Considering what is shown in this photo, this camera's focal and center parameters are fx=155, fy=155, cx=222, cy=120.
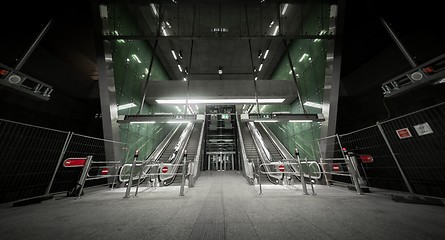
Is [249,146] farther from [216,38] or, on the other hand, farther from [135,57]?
[135,57]

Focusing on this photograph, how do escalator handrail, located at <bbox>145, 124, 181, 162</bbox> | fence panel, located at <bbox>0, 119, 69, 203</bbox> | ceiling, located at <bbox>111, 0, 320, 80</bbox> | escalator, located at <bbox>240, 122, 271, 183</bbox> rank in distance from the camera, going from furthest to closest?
escalator, located at <bbox>240, 122, 271, 183</bbox> → escalator handrail, located at <bbox>145, 124, 181, 162</bbox> → ceiling, located at <bbox>111, 0, 320, 80</bbox> → fence panel, located at <bbox>0, 119, 69, 203</bbox>

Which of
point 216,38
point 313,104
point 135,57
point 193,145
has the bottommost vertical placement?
point 193,145

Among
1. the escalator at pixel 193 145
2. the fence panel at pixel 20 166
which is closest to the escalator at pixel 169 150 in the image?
the escalator at pixel 193 145

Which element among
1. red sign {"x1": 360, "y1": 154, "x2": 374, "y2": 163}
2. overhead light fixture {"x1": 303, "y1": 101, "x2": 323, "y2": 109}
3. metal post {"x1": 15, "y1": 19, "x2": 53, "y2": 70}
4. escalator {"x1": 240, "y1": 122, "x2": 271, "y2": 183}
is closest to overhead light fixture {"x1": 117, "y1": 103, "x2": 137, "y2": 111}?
metal post {"x1": 15, "y1": 19, "x2": 53, "y2": 70}

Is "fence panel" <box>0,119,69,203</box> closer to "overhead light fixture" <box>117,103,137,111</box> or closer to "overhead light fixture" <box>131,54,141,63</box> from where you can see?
"overhead light fixture" <box>117,103,137,111</box>

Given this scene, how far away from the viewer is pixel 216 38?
23.0 ft

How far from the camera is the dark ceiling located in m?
4.97

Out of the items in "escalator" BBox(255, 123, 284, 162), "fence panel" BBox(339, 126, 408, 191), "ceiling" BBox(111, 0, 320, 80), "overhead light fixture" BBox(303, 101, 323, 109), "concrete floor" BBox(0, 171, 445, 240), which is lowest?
"concrete floor" BBox(0, 171, 445, 240)

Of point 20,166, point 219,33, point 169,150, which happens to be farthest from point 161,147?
point 219,33

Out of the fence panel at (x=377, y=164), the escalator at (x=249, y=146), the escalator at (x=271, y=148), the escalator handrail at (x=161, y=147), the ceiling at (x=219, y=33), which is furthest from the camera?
the escalator at (x=249, y=146)

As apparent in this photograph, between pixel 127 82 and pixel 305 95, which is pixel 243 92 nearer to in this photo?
pixel 305 95

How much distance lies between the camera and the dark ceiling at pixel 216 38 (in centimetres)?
497

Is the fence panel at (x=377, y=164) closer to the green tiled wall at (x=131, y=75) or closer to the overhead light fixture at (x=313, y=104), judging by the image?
the overhead light fixture at (x=313, y=104)

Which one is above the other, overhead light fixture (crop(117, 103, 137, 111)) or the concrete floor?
overhead light fixture (crop(117, 103, 137, 111))
